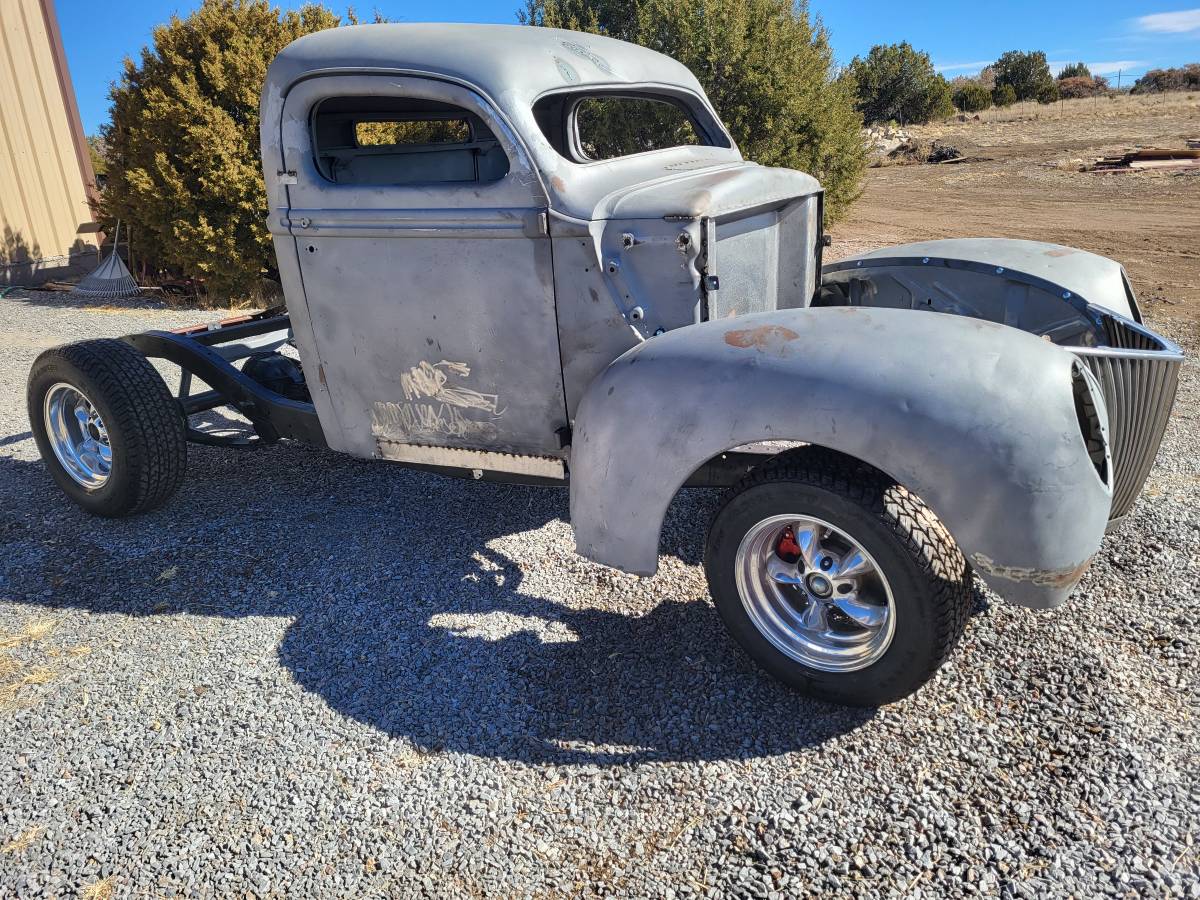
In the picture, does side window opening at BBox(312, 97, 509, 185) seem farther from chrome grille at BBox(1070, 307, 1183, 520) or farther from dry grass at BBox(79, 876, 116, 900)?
dry grass at BBox(79, 876, 116, 900)

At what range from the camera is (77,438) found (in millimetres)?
4543

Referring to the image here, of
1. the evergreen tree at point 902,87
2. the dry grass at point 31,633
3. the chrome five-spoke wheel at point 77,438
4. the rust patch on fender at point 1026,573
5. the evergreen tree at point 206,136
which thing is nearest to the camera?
the rust patch on fender at point 1026,573

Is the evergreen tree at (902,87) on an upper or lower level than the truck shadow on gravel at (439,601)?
upper

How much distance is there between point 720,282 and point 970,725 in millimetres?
1780

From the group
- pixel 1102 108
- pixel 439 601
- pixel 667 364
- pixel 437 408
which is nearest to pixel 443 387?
pixel 437 408

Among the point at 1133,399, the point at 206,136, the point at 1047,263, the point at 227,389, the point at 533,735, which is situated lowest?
the point at 533,735

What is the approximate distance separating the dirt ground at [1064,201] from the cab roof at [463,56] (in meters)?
7.07

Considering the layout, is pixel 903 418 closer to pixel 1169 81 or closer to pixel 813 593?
pixel 813 593

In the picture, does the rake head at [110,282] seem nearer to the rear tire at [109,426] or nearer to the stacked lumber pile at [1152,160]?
the rear tire at [109,426]

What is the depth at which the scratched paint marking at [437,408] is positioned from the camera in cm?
349

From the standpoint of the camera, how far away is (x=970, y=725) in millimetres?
2723

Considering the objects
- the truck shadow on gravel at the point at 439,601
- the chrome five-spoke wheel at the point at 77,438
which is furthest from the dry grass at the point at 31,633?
the chrome five-spoke wheel at the point at 77,438

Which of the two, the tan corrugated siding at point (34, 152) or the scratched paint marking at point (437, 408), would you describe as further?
the tan corrugated siding at point (34, 152)

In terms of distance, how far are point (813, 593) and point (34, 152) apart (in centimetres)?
1231
